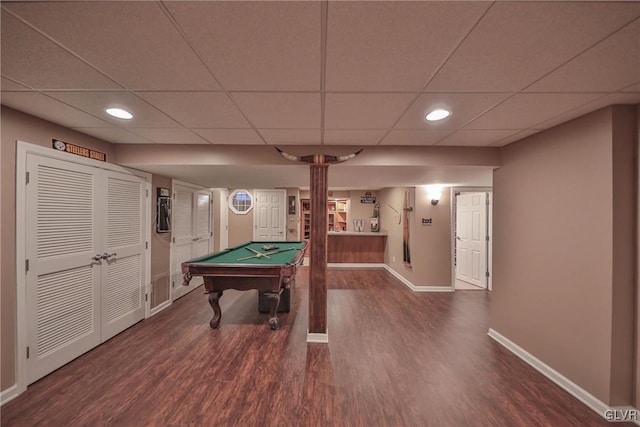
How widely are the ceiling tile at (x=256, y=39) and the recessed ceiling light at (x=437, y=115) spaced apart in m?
1.01

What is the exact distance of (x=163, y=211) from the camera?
12.5ft

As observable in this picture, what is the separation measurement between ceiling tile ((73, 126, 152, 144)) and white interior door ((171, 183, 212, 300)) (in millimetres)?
1353

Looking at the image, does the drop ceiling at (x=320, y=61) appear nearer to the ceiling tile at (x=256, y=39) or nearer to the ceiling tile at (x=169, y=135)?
the ceiling tile at (x=256, y=39)

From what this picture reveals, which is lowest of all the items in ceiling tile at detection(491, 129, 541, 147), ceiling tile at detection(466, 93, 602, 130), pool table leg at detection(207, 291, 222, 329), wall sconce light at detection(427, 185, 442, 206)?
pool table leg at detection(207, 291, 222, 329)

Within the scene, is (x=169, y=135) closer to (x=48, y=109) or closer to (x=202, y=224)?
(x=48, y=109)

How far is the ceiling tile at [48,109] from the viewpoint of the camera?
174cm

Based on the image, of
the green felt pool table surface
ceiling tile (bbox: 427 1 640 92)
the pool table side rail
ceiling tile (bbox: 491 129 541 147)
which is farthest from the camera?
the green felt pool table surface

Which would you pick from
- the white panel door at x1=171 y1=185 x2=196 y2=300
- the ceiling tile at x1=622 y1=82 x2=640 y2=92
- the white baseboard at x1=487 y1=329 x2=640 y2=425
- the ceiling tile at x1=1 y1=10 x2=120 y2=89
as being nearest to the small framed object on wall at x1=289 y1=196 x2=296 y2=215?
the white panel door at x1=171 y1=185 x2=196 y2=300

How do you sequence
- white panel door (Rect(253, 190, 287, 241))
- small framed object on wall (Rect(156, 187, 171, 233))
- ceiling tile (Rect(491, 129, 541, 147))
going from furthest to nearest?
white panel door (Rect(253, 190, 287, 241)), small framed object on wall (Rect(156, 187, 171, 233)), ceiling tile (Rect(491, 129, 541, 147))

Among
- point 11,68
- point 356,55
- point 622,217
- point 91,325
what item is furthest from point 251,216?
point 622,217

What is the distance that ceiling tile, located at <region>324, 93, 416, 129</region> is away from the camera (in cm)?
169

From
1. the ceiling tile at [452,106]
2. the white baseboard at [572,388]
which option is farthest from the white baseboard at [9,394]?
the white baseboard at [572,388]

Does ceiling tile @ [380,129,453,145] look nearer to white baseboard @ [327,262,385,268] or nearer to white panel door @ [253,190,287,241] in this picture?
white panel door @ [253,190,287,241]

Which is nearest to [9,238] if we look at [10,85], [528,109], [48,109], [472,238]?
[48,109]
